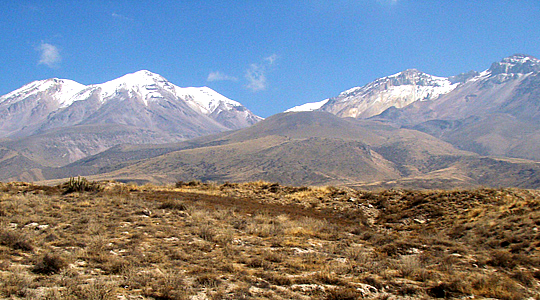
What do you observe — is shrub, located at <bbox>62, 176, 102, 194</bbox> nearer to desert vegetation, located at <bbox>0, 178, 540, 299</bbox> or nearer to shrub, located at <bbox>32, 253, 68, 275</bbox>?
desert vegetation, located at <bbox>0, 178, 540, 299</bbox>

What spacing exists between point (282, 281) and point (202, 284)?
6.69 feet

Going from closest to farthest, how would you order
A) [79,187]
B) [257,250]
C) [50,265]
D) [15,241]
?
1. [50,265]
2. [15,241]
3. [257,250]
4. [79,187]

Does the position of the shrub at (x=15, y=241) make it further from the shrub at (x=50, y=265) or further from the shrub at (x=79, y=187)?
the shrub at (x=79, y=187)

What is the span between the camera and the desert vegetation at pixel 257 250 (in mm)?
9211

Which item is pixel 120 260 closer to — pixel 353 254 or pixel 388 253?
pixel 353 254

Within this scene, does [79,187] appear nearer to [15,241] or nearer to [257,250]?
[15,241]

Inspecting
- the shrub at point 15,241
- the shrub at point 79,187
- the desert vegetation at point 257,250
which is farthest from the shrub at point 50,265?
the shrub at point 79,187

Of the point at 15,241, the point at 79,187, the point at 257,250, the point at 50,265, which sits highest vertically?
the point at 79,187

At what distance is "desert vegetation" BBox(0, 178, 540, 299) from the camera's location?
9211 millimetres

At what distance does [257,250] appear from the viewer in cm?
1288

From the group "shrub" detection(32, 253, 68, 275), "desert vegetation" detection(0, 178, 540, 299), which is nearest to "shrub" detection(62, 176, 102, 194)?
"desert vegetation" detection(0, 178, 540, 299)

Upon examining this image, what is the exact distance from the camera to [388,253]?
13266 millimetres

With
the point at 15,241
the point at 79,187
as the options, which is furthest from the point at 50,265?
the point at 79,187

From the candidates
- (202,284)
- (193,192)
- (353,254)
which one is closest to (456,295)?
(353,254)
